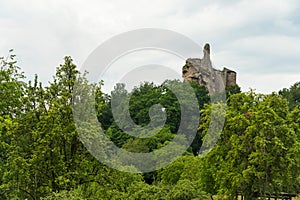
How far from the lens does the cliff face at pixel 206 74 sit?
50.7 m

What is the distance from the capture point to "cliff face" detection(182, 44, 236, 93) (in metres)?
50.7

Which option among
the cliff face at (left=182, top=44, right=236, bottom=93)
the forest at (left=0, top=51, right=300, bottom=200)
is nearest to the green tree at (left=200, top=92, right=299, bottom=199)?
the forest at (left=0, top=51, right=300, bottom=200)

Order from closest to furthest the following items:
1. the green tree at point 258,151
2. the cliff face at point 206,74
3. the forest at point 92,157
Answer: the forest at point 92,157 < the green tree at point 258,151 < the cliff face at point 206,74

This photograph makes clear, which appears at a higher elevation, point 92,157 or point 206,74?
point 206,74

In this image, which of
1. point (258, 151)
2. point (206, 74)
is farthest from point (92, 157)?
point (206, 74)

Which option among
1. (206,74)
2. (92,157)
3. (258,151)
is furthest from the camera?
(206,74)

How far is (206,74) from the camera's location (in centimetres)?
5566

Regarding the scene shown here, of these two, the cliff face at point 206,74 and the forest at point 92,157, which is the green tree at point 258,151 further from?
the cliff face at point 206,74

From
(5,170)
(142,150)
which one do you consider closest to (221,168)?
(5,170)

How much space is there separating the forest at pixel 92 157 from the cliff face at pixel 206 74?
2655 centimetres

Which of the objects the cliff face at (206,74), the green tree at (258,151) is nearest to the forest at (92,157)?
the green tree at (258,151)

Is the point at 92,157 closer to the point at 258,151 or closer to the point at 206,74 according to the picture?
the point at 258,151

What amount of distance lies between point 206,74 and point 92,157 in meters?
39.8

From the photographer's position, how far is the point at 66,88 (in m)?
17.8
